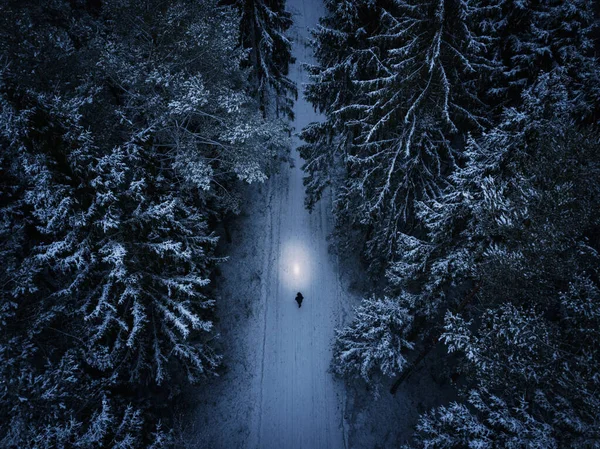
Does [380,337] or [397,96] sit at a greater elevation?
[397,96]

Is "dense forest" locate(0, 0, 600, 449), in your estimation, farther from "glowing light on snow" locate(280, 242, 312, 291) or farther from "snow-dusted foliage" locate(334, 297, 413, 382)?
"glowing light on snow" locate(280, 242, 312, 291)

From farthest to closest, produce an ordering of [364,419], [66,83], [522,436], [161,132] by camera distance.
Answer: [364,419], [161,132], [66,83], [522,436]

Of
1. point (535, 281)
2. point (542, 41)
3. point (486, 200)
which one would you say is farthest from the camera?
point (542, 41)

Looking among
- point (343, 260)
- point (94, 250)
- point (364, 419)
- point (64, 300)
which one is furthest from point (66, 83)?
point (364, 419)

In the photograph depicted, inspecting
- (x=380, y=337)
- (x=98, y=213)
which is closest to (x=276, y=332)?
(x=380, y=337)

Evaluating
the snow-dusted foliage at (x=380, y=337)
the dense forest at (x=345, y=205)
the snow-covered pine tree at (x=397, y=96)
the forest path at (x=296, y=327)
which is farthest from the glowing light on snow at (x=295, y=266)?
the snow-dusted foliage at (x=380, y=337)

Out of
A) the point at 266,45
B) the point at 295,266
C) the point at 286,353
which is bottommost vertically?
the point at 286,353

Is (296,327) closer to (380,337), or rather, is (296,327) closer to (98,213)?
(380,337)

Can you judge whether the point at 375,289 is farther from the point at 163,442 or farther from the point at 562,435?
the point at 163,442
